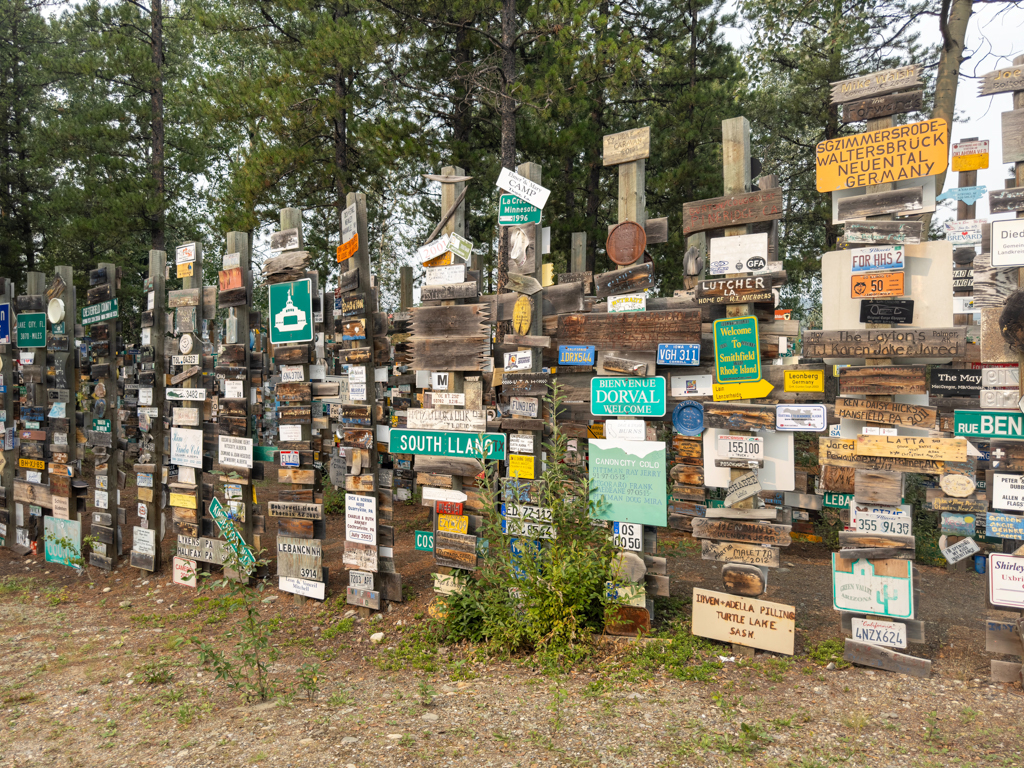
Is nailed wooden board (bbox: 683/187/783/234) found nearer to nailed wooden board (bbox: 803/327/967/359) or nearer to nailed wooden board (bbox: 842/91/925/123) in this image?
nailed wooden board (bbox: 842/91/925/123)

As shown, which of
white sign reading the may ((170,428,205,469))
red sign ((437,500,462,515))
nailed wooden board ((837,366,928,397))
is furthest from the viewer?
white sign reading the may ((170,428,205,469))

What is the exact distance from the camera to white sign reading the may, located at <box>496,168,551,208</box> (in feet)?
19.0

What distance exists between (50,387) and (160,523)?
9.54ft

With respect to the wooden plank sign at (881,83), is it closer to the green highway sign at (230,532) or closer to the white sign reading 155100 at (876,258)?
the white sign reading 155100 at (876,258)

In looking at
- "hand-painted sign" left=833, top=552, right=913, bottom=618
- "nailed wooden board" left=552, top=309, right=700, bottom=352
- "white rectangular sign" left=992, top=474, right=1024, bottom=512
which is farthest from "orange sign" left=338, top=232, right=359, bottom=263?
"white rectangular sign" left=992, top=474, right=1024, bottom=512

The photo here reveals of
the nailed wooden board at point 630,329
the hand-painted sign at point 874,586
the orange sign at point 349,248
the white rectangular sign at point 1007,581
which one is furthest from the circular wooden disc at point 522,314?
the white rectangular sign at point 1007,581

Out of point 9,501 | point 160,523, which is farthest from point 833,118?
point 9,501

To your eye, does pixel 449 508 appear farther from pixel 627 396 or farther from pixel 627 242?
pixel 627 242

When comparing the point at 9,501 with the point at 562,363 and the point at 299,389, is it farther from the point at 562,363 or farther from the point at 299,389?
the point at 562,363

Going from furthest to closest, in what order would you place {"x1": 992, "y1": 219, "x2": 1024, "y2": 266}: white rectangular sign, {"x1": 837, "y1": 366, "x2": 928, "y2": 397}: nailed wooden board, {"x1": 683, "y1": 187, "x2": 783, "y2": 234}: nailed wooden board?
{"x1": 683, "y1": 187, "x2": 783, "y2": 234}: nailed wooden board < {"x1": 837, "y1": 366, "x2": 928, "y2": 397}: nailed wooden board < {"x1": 992, "y1": 219, "x2": 1024, "y2": 266}: white rectangular sign

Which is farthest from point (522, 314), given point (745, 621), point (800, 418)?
point (745, 621)

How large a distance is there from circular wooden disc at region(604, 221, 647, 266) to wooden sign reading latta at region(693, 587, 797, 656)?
8.84 ft

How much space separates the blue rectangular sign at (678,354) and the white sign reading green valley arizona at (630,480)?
647mm

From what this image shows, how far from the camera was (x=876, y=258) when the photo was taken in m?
4.76
